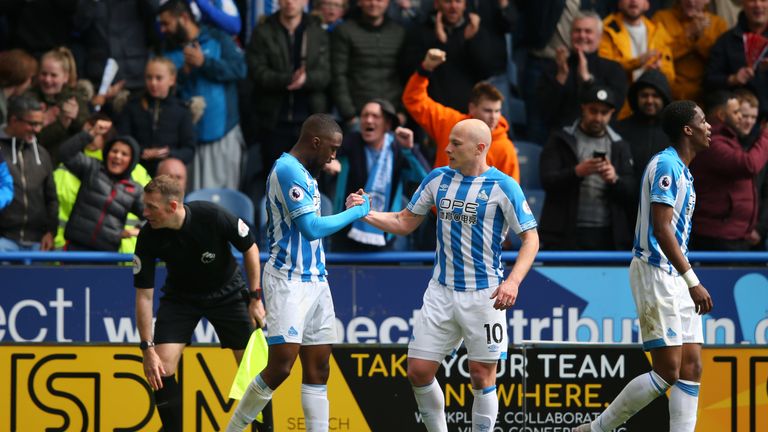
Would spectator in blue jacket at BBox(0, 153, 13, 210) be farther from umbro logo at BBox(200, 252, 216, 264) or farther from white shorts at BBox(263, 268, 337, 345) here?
white shorts at BBox(263, 268, 337, 345)

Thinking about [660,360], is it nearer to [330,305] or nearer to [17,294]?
[330,305]

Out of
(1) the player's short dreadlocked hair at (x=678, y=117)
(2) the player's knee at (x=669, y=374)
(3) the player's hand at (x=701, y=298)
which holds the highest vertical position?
(1) the player's short dreadlocked hair at (x=678, y=117)

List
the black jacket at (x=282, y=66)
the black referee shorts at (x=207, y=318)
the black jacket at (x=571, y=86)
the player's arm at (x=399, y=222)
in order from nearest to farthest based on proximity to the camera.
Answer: the player's arm at (x=399, y=222) < the black referee shorts at (x=207, y=318) < the black jacket at (x=571, y=86) < the black jacket at (x=282, y=66)

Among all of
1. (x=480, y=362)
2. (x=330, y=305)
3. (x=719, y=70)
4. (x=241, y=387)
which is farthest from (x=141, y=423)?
(x=719, y=70)

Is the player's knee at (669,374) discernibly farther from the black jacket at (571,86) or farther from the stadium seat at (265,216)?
the black jacket at (571,86)

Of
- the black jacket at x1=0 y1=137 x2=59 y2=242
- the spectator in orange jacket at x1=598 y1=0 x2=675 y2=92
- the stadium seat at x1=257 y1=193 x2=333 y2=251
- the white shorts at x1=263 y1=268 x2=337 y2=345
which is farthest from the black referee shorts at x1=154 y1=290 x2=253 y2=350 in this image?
the spectator in orange jacket at x1=598 y1=0 x2=675 y2=92

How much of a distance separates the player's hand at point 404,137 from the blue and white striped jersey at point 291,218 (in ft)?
8.03

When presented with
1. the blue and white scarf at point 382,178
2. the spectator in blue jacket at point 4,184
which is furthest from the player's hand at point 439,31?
the spectator in blue jacket at point 4,184

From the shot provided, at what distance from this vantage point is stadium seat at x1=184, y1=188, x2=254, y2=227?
1112 centimetres

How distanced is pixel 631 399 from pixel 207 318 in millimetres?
2709

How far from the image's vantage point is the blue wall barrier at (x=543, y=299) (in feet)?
32.4

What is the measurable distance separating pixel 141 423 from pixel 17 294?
1.63 m

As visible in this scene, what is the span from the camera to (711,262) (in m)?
10.0

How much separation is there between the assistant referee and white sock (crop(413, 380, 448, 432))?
1.13 metres
